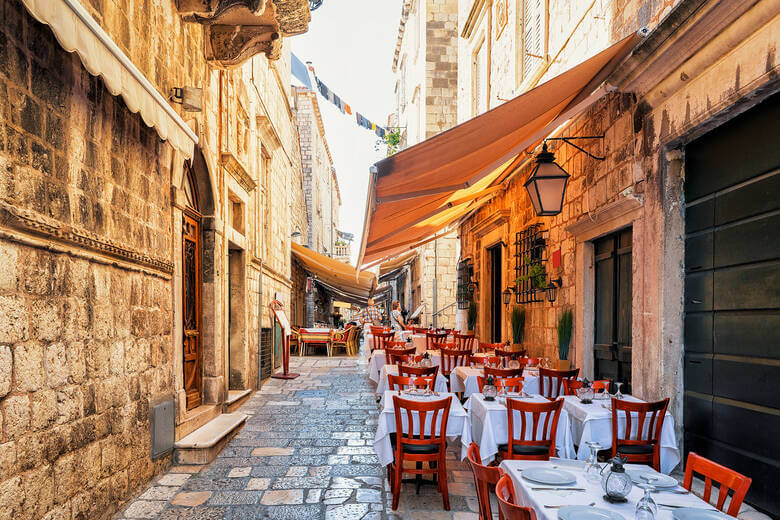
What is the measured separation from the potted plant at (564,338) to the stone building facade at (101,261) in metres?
3.86

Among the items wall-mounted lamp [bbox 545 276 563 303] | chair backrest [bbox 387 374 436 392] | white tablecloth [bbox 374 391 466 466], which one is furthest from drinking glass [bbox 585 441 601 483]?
wall-mounted lamp [bbox 545 276 563 303]

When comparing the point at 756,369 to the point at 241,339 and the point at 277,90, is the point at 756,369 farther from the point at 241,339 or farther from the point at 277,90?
the point at 277,90

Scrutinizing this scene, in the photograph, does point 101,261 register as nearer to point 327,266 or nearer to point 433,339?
point 433,339

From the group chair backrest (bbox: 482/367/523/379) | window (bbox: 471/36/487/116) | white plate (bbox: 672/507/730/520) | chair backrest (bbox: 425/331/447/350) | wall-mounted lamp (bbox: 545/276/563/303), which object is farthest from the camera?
window (bbox: 471/36/487/116)

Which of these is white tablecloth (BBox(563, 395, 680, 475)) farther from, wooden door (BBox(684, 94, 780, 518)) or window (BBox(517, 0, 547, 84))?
window (BBox(517, 0, 547, 84))

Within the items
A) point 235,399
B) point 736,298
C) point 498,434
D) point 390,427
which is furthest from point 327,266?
point 736,298

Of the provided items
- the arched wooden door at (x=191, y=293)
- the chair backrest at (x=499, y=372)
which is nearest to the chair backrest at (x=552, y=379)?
the chair backrest at (x=499, y=372)

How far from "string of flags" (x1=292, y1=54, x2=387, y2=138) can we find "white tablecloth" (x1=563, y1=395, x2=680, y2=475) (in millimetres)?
12243

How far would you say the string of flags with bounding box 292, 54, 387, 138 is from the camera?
14406 mm

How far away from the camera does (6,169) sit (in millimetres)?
2500

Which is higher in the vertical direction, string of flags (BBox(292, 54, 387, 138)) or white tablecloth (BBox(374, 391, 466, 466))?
string of flags (BBox(292, 54, 387, 138))

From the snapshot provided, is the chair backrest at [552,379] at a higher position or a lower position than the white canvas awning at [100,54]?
lower

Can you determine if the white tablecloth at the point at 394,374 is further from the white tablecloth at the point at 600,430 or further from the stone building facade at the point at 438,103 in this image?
the stone building facade at the point at 438,103

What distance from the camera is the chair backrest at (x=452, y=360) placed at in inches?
274
